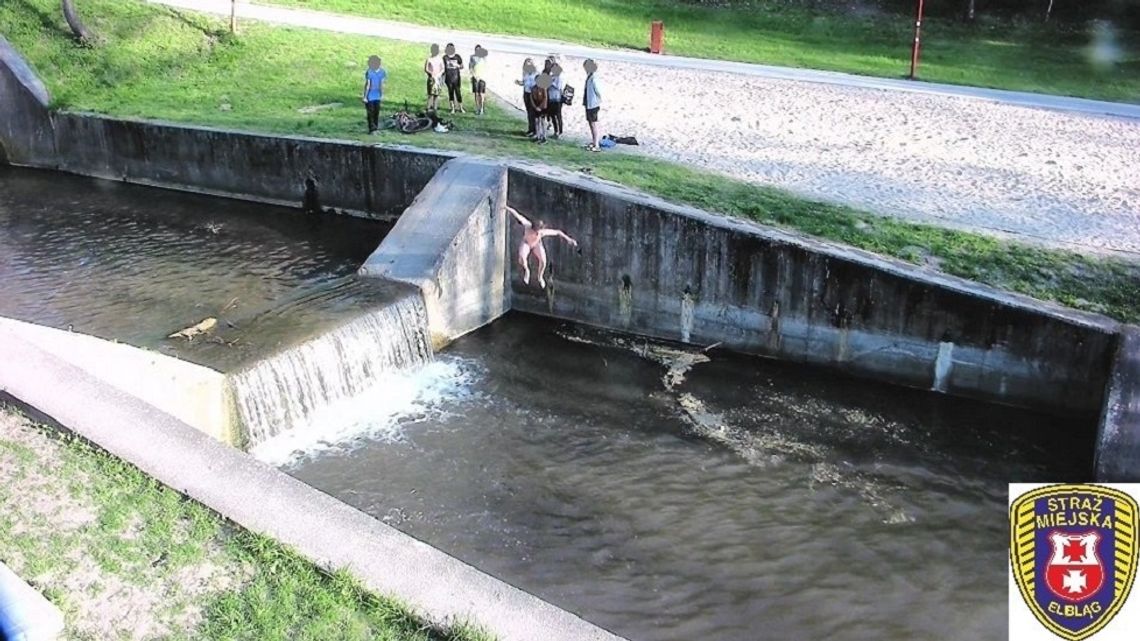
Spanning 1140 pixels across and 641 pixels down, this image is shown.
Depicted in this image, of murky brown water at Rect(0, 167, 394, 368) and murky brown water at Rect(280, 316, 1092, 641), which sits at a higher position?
murky brown water at Rect(0, 167, 394, 368)

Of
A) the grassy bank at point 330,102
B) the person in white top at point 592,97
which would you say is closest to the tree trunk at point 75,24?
the grassy bank at point 330,102

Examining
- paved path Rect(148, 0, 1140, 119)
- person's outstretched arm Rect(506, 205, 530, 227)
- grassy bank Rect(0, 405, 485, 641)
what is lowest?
grassy bank Rect(0, 405, 485, 641)

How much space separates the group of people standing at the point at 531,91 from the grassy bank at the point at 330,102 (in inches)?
20.3

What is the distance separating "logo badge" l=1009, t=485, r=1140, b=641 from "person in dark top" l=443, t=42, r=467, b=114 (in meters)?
15.8

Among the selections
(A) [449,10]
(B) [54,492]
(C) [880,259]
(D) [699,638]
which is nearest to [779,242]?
(C) [880,259]

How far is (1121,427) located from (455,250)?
9.28 metres

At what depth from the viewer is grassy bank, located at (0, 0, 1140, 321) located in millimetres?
13648

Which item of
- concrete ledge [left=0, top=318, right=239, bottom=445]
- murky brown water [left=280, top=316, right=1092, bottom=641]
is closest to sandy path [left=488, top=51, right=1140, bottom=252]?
murky brown water [left=280, top=316, right=1092, bottom=641]

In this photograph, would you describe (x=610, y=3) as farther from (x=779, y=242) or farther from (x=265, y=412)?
(x=265, y=412)

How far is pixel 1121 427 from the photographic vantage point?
456 inches

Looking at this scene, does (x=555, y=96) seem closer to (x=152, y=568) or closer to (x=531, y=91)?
(x=531, y=91)

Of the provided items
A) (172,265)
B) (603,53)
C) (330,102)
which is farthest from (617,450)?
(603,53)

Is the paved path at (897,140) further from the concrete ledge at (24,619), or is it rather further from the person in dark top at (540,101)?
the concrete ledge at (24,619)

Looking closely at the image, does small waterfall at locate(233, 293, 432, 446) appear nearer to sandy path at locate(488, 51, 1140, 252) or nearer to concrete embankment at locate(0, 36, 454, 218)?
concrete embankment at locate(0, 36, 454, 218)
